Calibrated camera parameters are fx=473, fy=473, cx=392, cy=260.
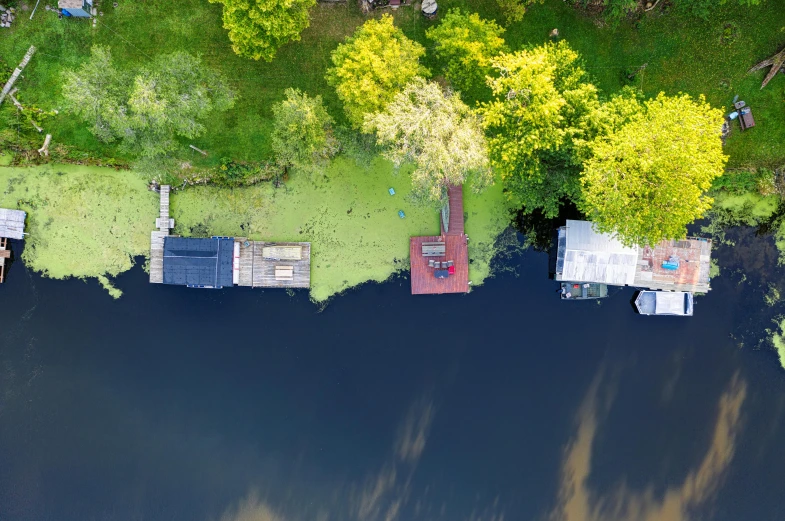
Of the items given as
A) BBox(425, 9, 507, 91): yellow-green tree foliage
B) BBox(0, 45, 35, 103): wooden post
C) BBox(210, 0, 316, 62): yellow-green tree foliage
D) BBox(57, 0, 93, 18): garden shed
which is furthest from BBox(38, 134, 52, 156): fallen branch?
BBox(425, 9, 507, 91): yellow-green tree foliage

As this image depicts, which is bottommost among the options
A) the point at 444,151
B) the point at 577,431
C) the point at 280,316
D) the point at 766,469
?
the point at 766,469

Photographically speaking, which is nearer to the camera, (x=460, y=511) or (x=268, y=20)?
(x=268, y=20)

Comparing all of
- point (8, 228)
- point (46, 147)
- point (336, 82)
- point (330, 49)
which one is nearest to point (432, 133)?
point (336, 82)

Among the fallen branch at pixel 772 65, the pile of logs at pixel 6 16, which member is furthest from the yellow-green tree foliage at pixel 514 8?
the pile of logs at pixel 6 16

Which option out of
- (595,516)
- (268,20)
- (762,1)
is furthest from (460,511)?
(762,1)

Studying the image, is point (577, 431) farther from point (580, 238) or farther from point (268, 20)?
point (268, 20)

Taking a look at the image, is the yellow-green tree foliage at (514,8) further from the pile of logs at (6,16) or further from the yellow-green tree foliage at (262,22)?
the pile of logs at (6,16)

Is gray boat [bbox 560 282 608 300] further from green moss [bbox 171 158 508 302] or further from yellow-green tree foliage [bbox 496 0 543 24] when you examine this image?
yellow-green tree foliage [bbox 496 0 543 24]
